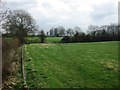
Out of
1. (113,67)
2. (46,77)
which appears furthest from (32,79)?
(113,67)

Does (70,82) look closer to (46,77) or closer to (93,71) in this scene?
(46,77)

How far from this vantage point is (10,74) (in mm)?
18562

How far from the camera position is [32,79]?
680 inches

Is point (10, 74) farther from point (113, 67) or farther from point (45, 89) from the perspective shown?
point (113, 67)

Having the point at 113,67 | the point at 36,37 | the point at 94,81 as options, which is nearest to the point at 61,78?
the point at 94,81

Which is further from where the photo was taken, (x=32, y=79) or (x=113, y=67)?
(x=113, y=67)

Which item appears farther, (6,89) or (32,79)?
(32,79)

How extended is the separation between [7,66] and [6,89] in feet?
15.4

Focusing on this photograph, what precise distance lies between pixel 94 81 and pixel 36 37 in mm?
60782

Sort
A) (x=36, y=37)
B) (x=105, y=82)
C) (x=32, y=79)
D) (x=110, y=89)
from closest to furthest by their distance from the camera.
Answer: (x=110, y=89)
(x=105, y=82)
(x=32, y=79)
(x=36, y=37)

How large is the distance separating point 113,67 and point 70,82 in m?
5.99

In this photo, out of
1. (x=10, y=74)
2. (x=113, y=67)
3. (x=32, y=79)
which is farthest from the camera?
(x=113, y=67)

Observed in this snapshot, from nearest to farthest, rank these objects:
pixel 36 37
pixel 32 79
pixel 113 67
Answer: pixel 32 79 < pixel 113 67 < pixel 36 37

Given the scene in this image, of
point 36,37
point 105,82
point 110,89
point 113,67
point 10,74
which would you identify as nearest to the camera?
point 110,89
